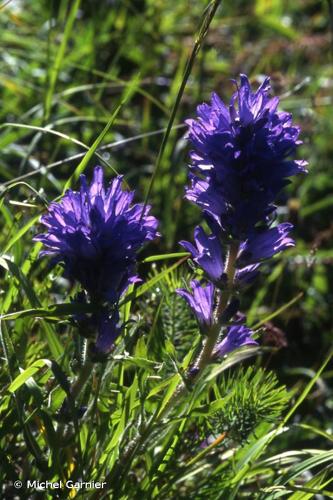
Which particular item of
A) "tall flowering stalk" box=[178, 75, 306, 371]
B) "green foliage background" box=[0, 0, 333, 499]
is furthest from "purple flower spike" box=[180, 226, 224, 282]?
"green foliage background" box=[0, 0, 333, 499]

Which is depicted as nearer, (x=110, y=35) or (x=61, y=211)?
(x=61, y=211)

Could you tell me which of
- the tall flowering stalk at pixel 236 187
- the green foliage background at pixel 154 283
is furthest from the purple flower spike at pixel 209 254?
the green foliage background at pixel 154 283

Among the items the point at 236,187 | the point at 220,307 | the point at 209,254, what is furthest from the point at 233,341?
the point at 236,187

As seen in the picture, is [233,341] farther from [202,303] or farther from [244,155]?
Answer: [244,155]

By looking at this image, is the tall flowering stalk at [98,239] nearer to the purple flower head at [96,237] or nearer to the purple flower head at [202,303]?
the purple flower head at [96,237]

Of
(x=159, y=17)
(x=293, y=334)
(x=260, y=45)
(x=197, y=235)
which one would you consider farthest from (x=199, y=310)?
(x=260, y=45)

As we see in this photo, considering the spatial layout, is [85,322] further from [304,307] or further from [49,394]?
[304,307]
